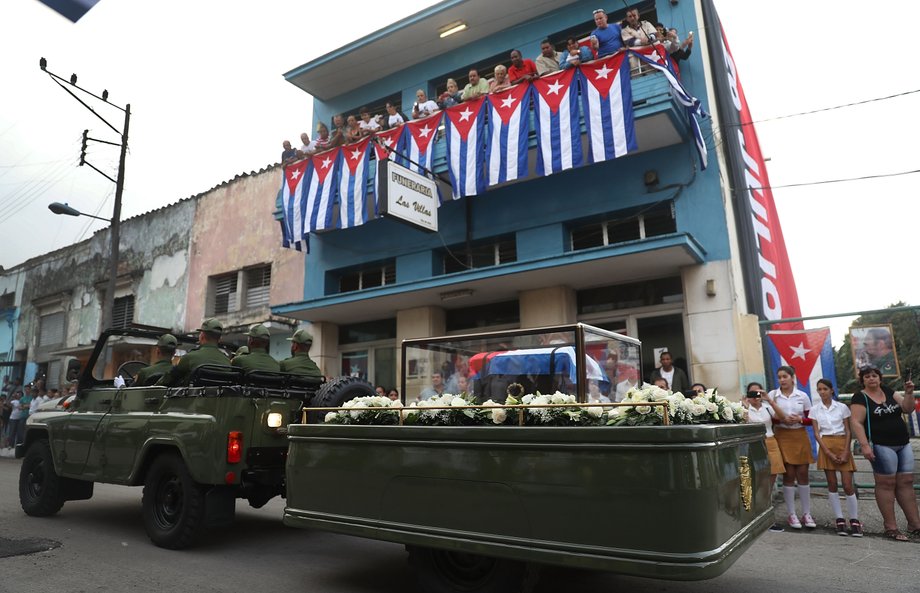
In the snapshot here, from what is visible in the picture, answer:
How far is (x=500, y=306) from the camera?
1341 cm

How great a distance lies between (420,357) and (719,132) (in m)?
9.75

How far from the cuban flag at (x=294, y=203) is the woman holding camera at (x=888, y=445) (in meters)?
11.7

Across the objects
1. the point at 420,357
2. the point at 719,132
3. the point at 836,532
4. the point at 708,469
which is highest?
the point at 719,132

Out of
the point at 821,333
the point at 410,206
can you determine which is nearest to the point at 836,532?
the point at 821,333

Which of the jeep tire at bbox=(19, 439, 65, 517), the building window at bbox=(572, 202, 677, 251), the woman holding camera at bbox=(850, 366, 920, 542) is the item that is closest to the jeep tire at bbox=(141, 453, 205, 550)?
the jeep tire at bbox=(19, 439, 65, 517)

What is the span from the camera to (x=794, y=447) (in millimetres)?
7301

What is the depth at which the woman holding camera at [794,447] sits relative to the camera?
23.6 ft

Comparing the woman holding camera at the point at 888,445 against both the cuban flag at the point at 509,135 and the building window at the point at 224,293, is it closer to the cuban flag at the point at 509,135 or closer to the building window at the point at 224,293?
the cuban flag at the point at 509,135

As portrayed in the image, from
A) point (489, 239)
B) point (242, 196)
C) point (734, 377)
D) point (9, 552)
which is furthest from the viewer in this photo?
point (242, 196)

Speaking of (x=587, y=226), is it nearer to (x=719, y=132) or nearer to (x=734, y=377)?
(x=719, y=132)

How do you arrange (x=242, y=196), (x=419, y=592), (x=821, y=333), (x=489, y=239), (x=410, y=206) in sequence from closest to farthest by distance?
(x=419, y=592)
(x=821, y=333)
(x=410, y=206)
(x=489, y=239)
(x=242, y=196)

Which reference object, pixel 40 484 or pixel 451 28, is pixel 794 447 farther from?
pixel 451 28

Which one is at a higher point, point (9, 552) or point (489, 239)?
point (489, 239)

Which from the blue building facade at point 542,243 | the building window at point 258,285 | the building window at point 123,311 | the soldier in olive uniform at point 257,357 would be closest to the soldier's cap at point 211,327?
the soldier in olive uniform at point 257,357
